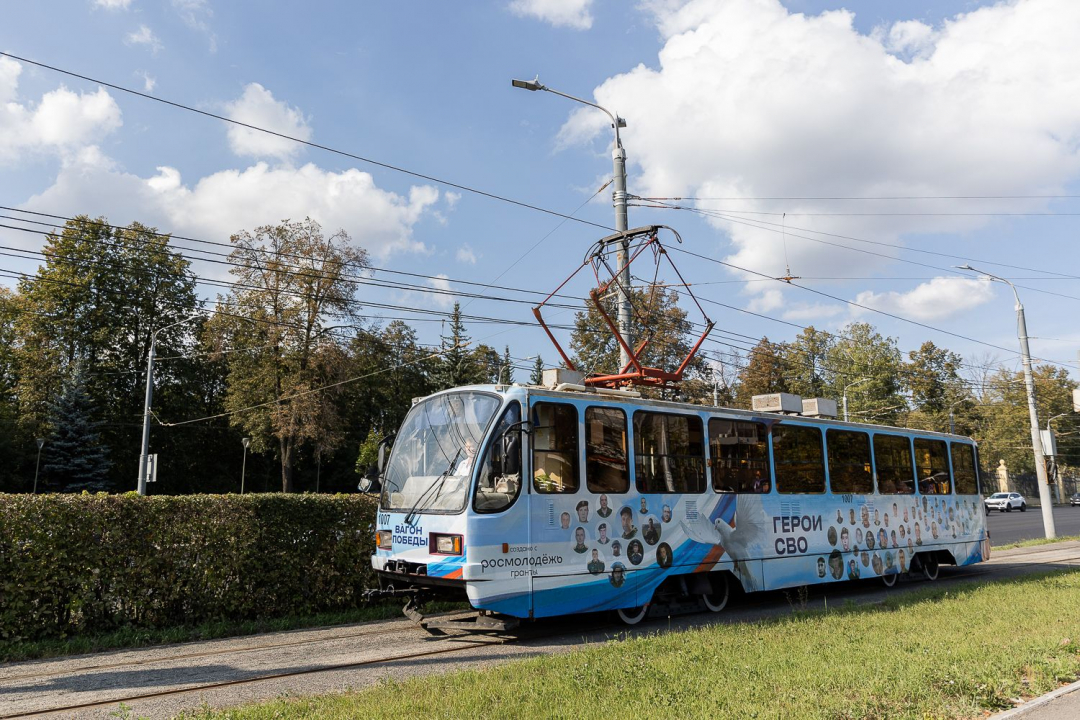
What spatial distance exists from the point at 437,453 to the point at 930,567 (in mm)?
11787

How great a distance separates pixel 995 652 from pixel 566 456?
4716 mm

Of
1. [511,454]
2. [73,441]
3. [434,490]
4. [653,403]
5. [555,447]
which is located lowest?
[434,490]

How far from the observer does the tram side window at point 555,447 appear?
8.88 metres

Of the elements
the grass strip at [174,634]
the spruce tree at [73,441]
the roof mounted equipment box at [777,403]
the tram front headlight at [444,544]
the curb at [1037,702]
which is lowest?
the curb at [1037,702]

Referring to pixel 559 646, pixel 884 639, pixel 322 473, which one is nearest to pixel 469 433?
pixel 559 646

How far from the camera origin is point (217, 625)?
9461mm

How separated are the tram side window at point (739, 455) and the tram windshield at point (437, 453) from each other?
3849 millimetres

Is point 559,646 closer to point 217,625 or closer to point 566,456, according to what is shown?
point 566,456

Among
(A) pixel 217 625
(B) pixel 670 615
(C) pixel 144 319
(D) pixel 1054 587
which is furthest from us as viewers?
(C) pixel 144 319

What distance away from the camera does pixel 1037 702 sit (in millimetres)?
5832

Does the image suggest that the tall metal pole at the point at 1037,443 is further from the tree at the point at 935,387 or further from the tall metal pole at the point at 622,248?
the tree at the point at 935,387

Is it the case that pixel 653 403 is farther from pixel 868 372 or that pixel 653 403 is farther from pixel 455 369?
pixel 868 372

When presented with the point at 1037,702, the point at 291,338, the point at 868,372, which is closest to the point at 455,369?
the point at 291,338

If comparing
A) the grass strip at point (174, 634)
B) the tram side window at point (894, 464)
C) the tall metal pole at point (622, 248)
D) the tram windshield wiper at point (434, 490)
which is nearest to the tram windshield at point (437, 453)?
the tram windshield wiper at point (434, 490)
